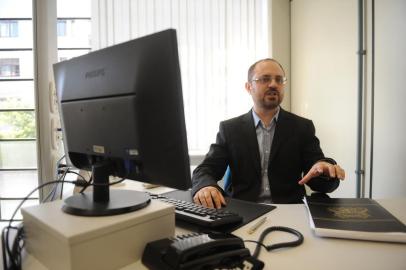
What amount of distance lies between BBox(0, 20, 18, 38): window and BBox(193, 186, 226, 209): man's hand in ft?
7.64

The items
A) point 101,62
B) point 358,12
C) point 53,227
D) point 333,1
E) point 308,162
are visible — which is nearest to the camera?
point 53,227

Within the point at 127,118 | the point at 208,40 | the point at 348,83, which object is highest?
the point at 208,40

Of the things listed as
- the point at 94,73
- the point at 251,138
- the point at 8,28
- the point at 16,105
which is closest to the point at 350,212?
the point at 251,138

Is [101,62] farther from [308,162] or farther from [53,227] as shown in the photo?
[308,162]

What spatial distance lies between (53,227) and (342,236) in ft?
2.48

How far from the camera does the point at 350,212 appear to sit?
3.22ft

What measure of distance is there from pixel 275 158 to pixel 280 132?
160 mm

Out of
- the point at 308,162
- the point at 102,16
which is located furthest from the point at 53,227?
the point at 102,16

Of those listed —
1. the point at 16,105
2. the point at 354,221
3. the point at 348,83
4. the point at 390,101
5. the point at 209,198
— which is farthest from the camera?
the point at 16,105

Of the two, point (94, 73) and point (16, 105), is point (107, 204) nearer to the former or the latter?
point (94, 73)

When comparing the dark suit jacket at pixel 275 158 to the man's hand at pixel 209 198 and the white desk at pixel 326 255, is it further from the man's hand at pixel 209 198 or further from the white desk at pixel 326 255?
the white desk at pixel 326 255

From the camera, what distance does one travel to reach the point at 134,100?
73cm

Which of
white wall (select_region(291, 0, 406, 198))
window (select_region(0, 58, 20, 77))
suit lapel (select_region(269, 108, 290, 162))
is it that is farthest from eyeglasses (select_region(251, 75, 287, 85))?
window (select_region(0, 58, 20, 77))

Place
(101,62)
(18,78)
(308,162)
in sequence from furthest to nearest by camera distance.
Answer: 1. (18,78)
2. (308,162)
3. (101,62)
